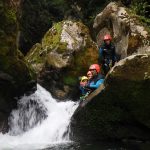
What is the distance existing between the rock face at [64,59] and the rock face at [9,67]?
2.92 metres

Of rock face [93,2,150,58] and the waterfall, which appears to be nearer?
the waterfall

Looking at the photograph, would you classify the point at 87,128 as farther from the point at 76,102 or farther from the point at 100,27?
the point at 100,27

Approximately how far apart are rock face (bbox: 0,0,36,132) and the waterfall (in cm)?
45

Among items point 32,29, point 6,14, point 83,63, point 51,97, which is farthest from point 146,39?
point 32,29

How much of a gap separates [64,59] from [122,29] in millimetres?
2827

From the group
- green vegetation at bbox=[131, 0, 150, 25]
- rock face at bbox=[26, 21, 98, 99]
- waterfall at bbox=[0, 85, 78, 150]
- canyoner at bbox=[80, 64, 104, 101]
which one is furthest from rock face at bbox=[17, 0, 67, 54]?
canyoner at bbox=[80, 64, 104, 101]

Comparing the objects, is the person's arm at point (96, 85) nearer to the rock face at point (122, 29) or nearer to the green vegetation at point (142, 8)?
the rock face at point (122, 29)

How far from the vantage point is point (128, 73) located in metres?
12.9

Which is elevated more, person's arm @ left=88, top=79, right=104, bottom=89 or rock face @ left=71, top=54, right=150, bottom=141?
person's arm @ left=88, top=79, right=104, bottom=89

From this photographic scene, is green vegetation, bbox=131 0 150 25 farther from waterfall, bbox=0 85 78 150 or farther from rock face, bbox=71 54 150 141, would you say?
rock face, bbox=71 54 150 141

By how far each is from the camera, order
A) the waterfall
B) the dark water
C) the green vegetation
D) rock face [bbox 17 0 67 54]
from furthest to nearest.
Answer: rock face [bbox 17 0 67 54]
the green vegetation
the waterfall
the dark water

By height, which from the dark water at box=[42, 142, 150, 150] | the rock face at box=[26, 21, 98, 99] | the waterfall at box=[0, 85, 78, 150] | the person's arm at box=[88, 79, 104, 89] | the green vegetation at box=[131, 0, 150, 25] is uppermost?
the green vegetation at box=[131, 0, 150, 25]

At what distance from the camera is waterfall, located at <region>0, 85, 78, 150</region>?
14.5 meters

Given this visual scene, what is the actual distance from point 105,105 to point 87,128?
1.06m
